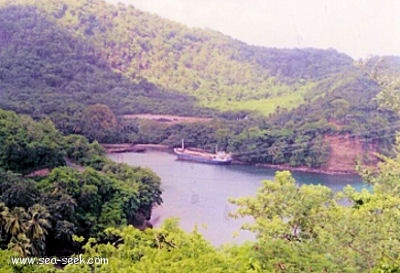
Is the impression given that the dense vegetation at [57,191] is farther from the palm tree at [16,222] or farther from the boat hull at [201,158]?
the boat hull at [201,158]

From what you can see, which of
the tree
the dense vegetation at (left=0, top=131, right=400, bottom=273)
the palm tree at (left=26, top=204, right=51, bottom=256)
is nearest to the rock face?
the tree

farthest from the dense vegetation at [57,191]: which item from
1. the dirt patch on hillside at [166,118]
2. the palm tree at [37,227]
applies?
the dirt patch on hillside at [166,118]

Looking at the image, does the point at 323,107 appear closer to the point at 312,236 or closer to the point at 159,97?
the point at 159,97

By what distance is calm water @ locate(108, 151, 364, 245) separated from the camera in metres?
9.00

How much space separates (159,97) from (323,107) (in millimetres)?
5373

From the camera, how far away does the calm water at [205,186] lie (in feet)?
29.5

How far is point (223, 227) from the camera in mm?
8789

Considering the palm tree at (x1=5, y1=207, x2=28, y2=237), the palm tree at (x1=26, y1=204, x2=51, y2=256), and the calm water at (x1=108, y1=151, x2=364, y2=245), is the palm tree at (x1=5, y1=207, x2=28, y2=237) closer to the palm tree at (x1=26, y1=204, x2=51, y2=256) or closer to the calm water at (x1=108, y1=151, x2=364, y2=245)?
the palm tree at (x1=26, y1=204, x2=51, y2=256)

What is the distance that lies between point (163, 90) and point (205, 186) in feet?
24.3

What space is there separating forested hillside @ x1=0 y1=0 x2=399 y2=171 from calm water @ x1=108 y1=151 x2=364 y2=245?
0.74m

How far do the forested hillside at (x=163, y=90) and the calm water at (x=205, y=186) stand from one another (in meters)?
0.74

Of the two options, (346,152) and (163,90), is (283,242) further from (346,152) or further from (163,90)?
(163,90)

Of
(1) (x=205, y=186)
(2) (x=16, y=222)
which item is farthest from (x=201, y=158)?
(2) (x=16, y=222)

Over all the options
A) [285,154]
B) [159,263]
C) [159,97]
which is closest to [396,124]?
[285,154]
